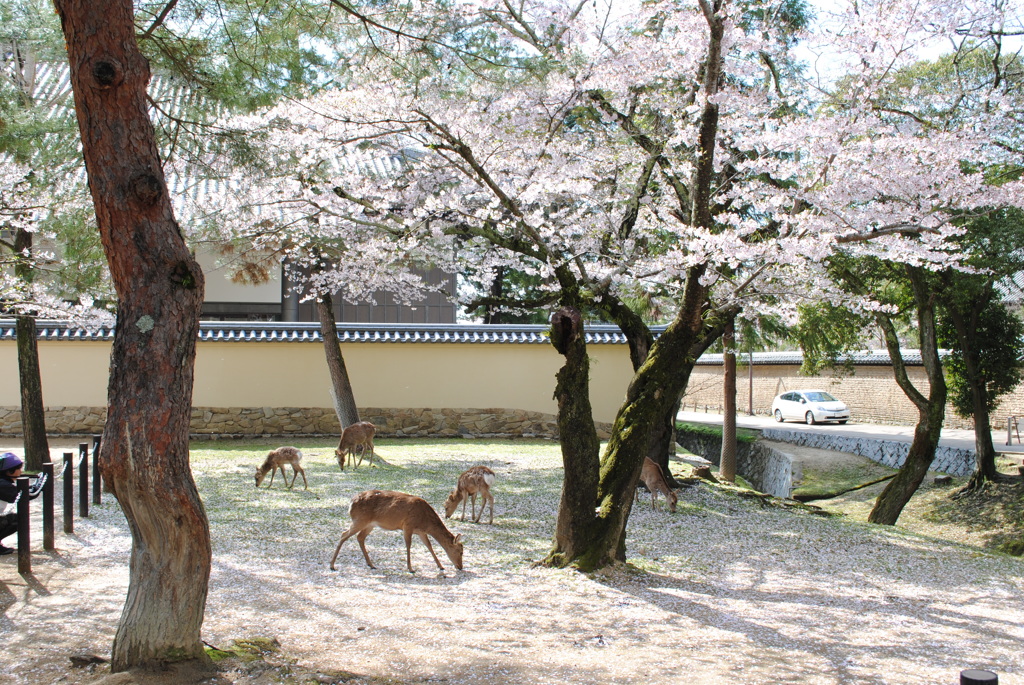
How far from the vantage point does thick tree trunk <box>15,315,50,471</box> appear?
961cm

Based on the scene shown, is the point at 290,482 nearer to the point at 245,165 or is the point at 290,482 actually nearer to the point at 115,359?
the point at 245,165

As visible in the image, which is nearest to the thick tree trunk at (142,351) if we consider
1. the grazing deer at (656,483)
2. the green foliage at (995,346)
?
the grazing deer at (656,483)

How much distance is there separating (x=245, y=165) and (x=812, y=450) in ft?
53.0

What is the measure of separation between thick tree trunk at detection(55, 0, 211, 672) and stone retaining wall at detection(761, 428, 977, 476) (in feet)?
45.0

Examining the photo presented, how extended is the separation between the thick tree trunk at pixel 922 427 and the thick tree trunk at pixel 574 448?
640 cm

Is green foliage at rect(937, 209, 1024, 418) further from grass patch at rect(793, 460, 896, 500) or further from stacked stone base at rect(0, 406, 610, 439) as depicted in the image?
stacked stone base at rect(0, 406, 610, 439)

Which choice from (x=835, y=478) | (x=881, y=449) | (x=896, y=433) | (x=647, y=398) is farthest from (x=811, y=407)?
(x=647, y=398)

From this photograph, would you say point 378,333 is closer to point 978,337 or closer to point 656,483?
point 656,483

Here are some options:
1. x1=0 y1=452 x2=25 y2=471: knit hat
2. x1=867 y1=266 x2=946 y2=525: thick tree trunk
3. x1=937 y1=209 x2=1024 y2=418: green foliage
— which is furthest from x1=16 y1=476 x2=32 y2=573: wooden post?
x1=937 y1=209 x2=1024 y2=418: green foliage

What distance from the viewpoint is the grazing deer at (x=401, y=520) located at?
18.9ft

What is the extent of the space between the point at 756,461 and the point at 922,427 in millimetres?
7719

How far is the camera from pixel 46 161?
7.07 m

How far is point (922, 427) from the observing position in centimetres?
1059

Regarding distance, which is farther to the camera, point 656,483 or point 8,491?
point 656,483
